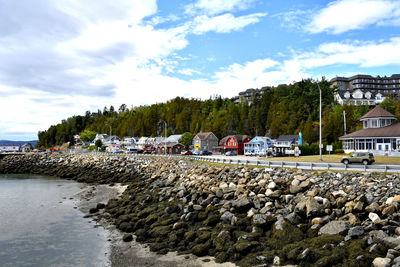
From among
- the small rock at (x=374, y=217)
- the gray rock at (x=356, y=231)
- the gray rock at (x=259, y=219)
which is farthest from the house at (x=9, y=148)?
the small rock at (x=374, y=217)

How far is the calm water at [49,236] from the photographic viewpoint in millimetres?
16594

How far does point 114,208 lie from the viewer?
26.2m

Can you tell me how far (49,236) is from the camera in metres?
20.6

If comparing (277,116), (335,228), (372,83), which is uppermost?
(372,83)

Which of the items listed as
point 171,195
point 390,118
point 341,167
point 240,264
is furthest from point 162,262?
point 390,118

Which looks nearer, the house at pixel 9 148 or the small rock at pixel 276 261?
the small rock at pixel 276 261

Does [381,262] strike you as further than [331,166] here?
No

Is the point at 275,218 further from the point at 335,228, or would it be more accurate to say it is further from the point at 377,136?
the point at 377,136

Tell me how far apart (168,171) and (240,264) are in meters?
25.9

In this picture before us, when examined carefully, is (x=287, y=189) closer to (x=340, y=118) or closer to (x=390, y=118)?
(x=390, y=118)

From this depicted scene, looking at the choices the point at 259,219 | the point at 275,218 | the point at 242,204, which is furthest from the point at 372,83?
the point at 259,219

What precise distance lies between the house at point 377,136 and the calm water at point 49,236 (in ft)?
149

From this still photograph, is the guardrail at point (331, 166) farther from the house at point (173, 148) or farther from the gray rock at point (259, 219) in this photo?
the house at point (173, 148)

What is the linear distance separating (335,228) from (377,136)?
1630 inches
